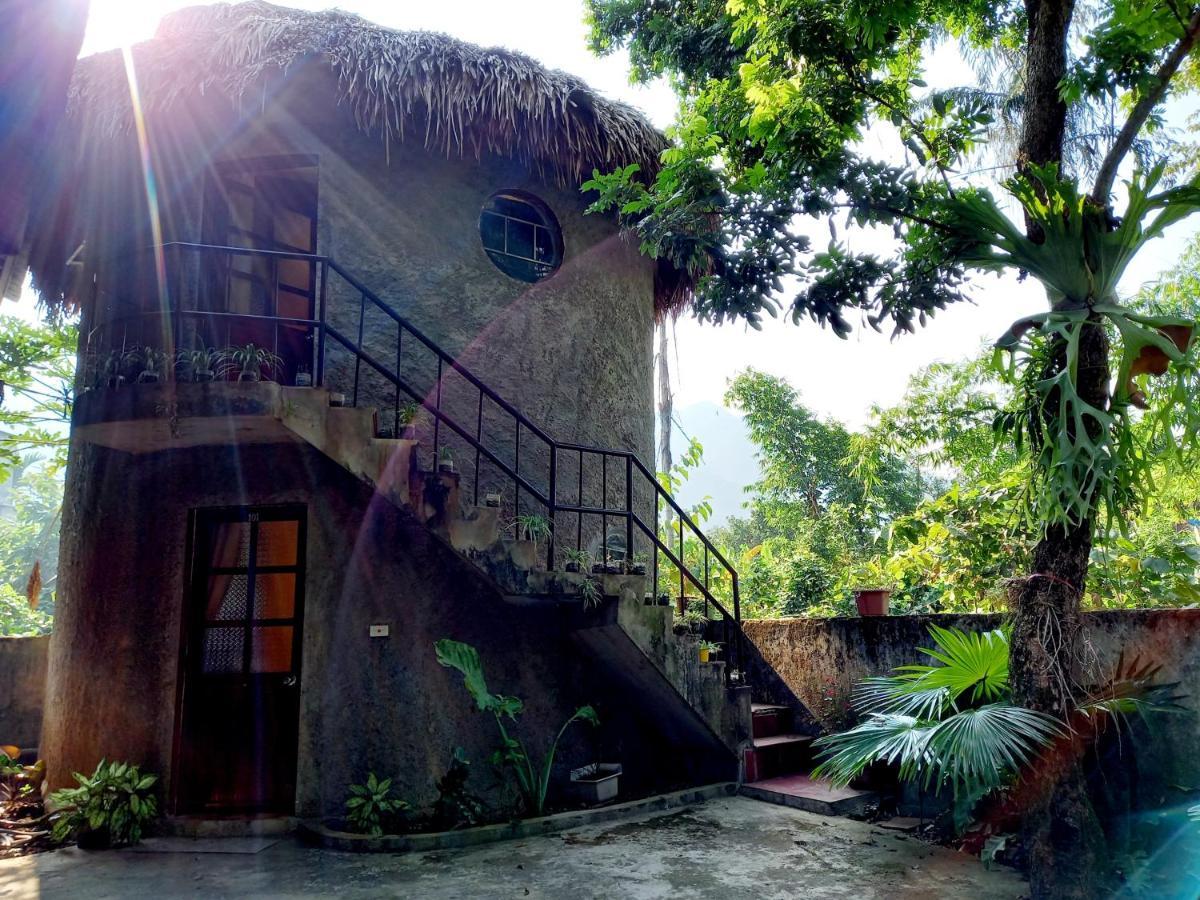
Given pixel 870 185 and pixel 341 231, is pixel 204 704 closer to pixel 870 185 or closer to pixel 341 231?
pixel 341 231

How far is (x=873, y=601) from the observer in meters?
6.72

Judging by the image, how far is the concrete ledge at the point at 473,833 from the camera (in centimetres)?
505

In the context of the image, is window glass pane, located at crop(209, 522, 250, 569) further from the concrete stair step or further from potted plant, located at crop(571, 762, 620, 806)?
the concrete stair step

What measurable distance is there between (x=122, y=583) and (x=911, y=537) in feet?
21.7

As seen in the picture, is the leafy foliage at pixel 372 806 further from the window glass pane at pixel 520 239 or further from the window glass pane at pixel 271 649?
the window glass pane at pixel 520 239

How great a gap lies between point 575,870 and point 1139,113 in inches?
198

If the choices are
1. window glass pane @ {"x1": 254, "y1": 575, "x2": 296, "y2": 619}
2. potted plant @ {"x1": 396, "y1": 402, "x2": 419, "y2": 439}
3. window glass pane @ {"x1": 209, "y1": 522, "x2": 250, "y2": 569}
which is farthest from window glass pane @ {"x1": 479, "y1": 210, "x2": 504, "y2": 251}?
window glass pane @ {"x1": 254, "y1": 575, "x2": 296, "y2": 619}

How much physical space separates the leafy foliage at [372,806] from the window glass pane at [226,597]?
151cm

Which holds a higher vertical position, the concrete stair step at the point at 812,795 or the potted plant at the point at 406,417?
the potted plant at the point at 406,417

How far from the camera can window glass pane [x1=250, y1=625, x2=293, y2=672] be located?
5.76m

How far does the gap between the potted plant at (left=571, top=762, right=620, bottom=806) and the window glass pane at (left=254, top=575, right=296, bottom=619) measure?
2.40m

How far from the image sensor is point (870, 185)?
186 inches

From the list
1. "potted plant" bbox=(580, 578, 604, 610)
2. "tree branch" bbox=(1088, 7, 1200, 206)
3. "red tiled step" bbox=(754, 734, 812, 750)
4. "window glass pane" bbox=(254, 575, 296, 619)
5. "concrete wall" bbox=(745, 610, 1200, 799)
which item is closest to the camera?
"tree branch" bbox=(1088, 7, 1200, 206)

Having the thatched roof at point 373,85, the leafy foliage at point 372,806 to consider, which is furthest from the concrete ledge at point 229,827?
the thatched roof at point 373,85
